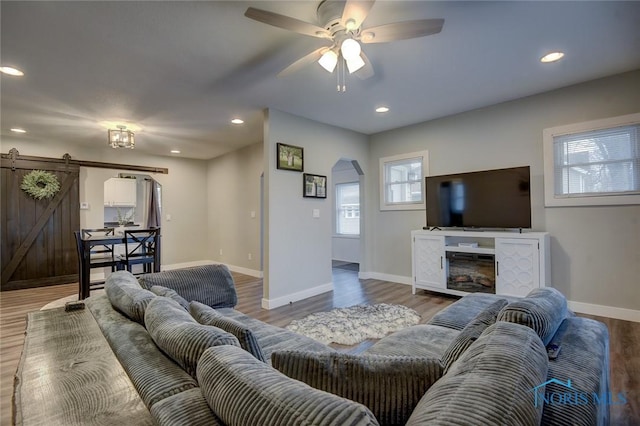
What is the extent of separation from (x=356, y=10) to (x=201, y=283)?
220cm

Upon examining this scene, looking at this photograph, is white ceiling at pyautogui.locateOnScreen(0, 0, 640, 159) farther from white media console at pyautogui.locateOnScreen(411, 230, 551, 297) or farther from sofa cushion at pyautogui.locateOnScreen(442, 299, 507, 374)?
sofa cushion at pyautogui.locateOnScreen(442, 299, 507, 374)

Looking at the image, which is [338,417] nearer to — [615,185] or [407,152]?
[615,185]

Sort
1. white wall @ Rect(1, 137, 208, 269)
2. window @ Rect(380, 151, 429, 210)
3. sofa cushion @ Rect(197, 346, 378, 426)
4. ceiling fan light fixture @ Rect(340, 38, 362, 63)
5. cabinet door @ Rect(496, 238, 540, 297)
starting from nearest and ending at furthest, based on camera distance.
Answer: sofa cushion @ Rect(197, 346, 378, 426) < ceiling fan light fixture @ Rect(340, 38, 362, 63) < cabinet door @ Rect(496, 238, 540, 297) < window @ Rect(380, 151, 429, 210) < white wall @ Rect(1, 137, 208, 269)

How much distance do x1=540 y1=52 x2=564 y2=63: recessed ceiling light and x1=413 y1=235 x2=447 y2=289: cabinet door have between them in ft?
7.35

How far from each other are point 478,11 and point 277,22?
4.68 feet

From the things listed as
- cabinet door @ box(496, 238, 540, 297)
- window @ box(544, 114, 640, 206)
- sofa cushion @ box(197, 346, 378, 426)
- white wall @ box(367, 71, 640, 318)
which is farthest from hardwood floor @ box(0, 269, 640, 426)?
sofa cushion @ box(197, 346, 378, 426)

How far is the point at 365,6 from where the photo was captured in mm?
1741

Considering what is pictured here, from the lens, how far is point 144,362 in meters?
0.97

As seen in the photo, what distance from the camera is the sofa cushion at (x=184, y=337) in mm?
877

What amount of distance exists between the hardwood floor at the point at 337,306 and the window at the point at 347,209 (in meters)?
1.68

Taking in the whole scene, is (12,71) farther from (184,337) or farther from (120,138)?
(184,337)

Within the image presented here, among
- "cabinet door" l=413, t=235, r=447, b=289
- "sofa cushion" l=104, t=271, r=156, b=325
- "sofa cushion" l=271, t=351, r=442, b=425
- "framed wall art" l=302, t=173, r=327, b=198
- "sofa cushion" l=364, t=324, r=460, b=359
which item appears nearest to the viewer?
"sofa cushion" l=271, t=351, r=442, b=425

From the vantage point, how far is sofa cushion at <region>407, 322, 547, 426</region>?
0.56 meters

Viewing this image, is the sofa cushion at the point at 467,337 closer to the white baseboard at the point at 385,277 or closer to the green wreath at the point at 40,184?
the white baseboard at the point at 385,277
